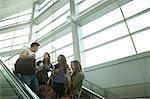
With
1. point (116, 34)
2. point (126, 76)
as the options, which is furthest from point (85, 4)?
point (126, 76)

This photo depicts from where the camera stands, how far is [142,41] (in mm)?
6828

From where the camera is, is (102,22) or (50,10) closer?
(102,22)

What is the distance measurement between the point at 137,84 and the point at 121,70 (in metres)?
0.73

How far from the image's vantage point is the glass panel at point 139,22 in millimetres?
6949

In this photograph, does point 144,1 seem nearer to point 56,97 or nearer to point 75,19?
point 75,19

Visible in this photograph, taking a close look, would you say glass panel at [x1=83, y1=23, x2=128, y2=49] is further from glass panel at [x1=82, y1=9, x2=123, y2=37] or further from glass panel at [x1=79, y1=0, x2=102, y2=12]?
glass panel at [x1=79, y1=0, x2=102, y2=12]

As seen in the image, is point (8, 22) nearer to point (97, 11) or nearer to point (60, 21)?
point (60, 21)

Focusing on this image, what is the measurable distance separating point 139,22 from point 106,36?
1.43 metres

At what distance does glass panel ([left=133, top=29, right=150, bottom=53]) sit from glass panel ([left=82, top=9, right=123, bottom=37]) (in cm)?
110

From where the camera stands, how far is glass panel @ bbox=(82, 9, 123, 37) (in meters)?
7.99

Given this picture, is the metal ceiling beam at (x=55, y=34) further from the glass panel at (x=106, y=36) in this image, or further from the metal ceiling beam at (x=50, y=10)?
the metal ceiling beam at (x=50, y=10)

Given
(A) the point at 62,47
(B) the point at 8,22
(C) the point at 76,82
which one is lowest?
(C) the point at 76,82

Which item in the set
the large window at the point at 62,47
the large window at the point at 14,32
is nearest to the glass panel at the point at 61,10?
the large window at the point at 62,47

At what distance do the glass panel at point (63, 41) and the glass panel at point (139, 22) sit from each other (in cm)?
327
